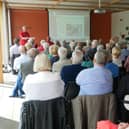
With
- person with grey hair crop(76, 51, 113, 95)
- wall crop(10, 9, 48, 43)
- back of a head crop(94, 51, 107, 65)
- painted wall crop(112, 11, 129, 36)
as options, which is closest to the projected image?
wall crop(10, 9, 48, 43)

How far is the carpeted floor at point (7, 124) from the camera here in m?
3.70

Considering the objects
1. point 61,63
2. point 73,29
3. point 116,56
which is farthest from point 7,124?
point 73,29

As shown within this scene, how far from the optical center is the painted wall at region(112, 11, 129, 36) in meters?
13.0

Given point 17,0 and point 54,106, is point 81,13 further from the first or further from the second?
point 54,106

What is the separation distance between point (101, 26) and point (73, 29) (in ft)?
6.18

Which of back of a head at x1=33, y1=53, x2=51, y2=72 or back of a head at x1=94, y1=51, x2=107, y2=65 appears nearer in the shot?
back of a head at x1=33, y1=53, x2=51, y2=72

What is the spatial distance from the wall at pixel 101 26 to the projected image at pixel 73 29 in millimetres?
853

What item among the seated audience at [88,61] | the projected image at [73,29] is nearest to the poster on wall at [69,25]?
the projected image at [73,29]

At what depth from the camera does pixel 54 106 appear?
2.57 meters

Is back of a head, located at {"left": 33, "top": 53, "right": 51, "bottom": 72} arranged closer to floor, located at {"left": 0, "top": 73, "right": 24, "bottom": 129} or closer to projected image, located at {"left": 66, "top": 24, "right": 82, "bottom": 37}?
floor, located at {"left": 0, "top": 73, "right": 24, "bottom": 129}

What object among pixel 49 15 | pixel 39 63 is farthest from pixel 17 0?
pixel 39 63

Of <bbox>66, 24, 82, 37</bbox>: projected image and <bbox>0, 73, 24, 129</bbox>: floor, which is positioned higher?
<bbox>66, 24, 82, 37</bbox>: projected image

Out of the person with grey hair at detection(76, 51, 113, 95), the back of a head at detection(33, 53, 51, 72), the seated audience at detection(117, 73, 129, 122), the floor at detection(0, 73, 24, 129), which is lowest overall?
the floor at detection(0, 73, 24, 129)

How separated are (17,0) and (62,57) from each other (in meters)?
6.79
